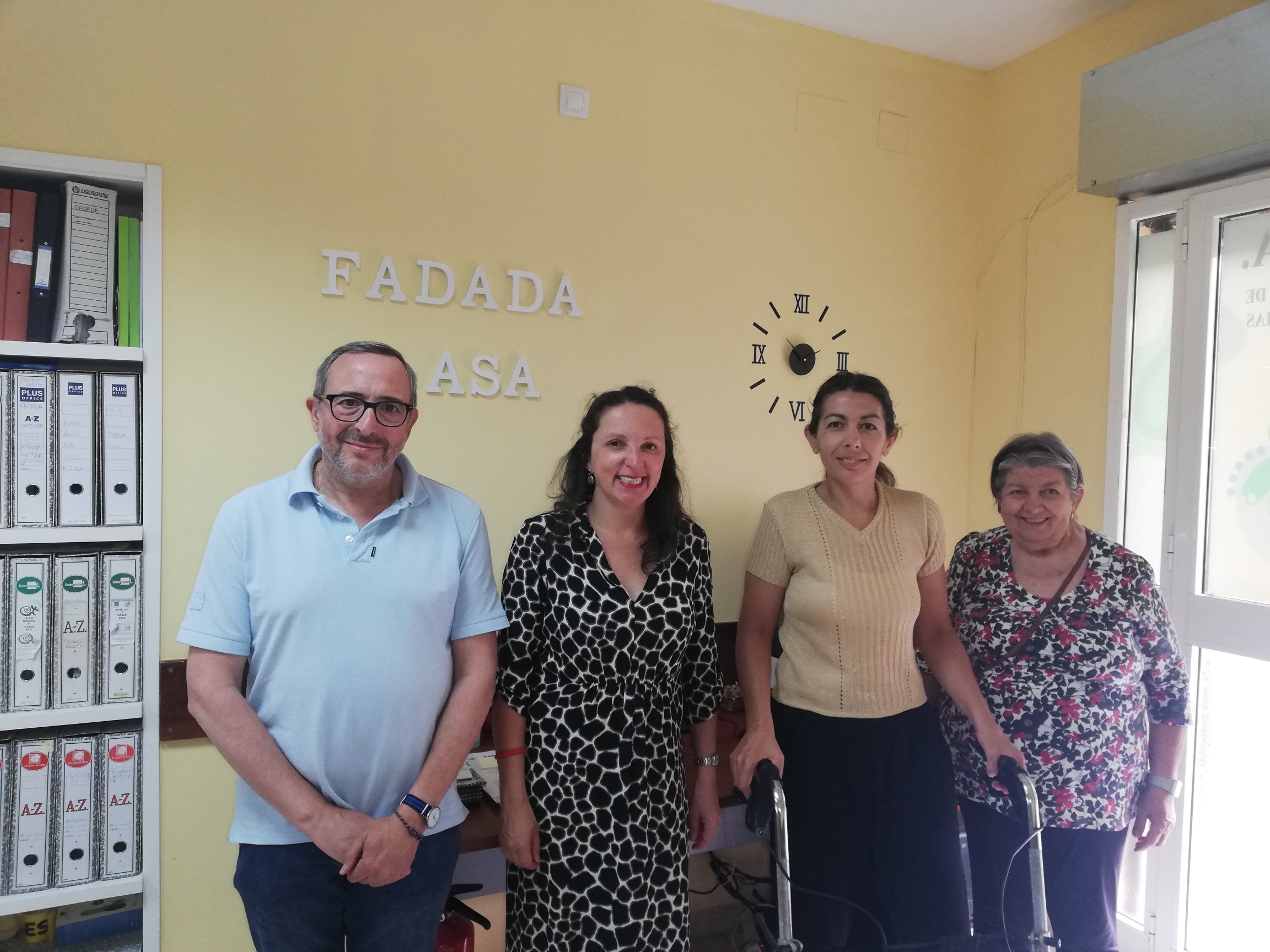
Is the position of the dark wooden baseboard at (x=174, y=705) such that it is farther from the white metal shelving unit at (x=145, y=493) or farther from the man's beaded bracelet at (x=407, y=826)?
the man's beaded bracelet at (x=407, y=826)

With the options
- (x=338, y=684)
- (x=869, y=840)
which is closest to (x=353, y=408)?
(x=338, y=684)

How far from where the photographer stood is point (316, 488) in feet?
5.00

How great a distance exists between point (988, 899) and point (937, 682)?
0.48m

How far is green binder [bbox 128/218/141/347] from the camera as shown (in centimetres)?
196

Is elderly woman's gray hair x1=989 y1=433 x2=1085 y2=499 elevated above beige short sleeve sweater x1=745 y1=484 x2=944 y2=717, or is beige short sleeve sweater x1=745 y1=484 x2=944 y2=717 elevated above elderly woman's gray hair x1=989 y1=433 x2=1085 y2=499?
elderly woman's gray hair x1=989 y1=433 x2=1085 y2=499

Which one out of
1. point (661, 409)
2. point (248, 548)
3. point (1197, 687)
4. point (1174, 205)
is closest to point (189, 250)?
point (248, 548)

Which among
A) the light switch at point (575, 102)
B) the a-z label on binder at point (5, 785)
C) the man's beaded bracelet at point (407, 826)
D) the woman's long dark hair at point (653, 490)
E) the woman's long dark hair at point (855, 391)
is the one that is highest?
the light switch at point (575, 102)

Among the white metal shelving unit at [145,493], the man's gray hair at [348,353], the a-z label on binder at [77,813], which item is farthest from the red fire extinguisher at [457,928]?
the man's gray hair at [348,353]

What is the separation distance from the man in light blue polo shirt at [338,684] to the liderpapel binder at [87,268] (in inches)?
29.1

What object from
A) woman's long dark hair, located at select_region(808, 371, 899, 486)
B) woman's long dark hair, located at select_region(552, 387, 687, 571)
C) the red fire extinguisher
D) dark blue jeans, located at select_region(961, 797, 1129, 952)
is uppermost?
woman's long dark hair, located at select_region(808, 371, 899, 486)

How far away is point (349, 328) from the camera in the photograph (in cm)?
220

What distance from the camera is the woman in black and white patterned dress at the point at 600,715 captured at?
5.27 ft

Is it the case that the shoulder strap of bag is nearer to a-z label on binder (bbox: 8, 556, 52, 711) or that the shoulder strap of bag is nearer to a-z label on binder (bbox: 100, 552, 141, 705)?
a-z label on binder (bbox: 100, 552, 141, 705)

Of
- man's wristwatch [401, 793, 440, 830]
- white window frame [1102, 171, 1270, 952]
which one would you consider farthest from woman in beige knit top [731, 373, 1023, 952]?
white window frame [1102, 171, 1270, 952]
